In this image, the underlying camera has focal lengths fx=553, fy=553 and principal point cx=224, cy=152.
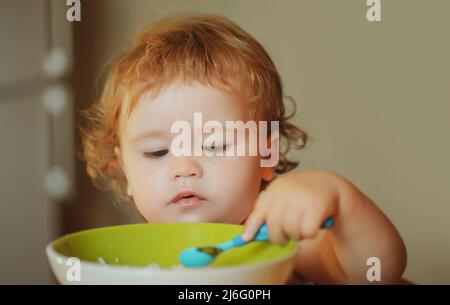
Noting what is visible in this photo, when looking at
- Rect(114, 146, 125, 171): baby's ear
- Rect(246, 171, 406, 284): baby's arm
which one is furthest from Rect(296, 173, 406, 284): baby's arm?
Rect(114, 146, 125, 171): baby's ear

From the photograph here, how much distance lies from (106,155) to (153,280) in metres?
0.34

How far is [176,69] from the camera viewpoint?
0.61 m

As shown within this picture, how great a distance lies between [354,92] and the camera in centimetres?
69

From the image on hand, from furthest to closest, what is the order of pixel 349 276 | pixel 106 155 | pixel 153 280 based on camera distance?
pixel 106 155 < pixel 349 276 < pixel 153 280

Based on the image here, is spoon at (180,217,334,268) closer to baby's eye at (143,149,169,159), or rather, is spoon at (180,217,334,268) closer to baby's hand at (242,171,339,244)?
baby's hand at (242,171,339,244)

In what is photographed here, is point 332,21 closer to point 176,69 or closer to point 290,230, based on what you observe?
point 176,69

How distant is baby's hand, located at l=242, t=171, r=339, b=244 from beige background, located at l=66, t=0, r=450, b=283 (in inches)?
8.9

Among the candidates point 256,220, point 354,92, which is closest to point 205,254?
point 256,220

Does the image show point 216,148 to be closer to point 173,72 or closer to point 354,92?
point 173,72

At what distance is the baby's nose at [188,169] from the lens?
598mm

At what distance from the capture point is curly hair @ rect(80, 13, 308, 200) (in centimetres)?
61

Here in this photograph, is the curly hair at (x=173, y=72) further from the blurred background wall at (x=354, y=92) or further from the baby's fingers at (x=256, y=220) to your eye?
the baby's fingers at (x=256, y=220)

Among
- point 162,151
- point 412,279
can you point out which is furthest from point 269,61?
point 412,279

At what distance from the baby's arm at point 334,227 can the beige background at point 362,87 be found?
0.41 ft
